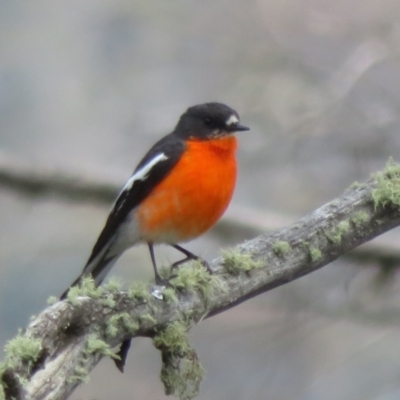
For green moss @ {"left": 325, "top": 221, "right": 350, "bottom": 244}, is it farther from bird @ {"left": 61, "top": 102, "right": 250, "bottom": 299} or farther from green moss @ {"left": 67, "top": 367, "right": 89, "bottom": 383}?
green moss @ {"left": 67, "top": 367, "right": 89, "bottom": 383}

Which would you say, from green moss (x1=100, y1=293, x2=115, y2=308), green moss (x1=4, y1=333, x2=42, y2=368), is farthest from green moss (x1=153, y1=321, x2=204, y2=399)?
green moss (x1=4, y1=333, x2=42, y2=368)

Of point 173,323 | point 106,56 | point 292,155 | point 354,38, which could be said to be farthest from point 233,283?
point 106,56

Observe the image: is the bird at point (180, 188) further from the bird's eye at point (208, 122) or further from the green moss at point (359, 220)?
the green moss at point (359, 220)

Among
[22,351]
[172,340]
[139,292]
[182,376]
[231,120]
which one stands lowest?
[182,376]

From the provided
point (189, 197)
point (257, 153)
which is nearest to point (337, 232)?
point (189, 197)

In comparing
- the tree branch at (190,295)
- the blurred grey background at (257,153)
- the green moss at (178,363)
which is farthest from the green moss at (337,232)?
the blurred grey background at (257,153)

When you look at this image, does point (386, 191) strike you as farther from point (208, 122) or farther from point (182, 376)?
point (182, 376)

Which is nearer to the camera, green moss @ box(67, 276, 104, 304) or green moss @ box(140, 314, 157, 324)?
green moss @ box(67, 276, 104, 304)
